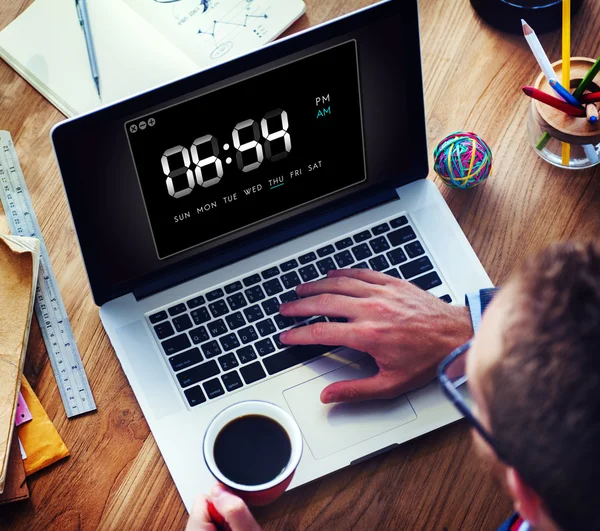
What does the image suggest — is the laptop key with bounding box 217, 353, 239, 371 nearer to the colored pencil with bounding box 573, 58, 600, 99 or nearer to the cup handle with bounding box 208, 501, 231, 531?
the cup handle with bounding box 208, 501, 231, 531

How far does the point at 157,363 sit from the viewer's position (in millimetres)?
1082

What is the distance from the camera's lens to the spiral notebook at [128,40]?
124 centimetres

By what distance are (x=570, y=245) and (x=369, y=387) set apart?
41 cm

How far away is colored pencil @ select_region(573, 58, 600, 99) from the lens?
108 centimetres

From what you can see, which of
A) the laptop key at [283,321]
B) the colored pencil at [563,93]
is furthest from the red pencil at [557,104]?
the laptop key at [283,321]

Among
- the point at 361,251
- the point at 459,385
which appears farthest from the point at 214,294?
the point at 459,385

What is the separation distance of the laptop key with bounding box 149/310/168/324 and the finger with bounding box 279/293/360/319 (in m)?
0.17

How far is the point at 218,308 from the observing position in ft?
3.64

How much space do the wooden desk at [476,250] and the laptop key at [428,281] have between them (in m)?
0.09

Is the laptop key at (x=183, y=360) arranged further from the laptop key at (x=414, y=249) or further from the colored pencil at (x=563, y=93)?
the colored pencil at (x=563, y=93)

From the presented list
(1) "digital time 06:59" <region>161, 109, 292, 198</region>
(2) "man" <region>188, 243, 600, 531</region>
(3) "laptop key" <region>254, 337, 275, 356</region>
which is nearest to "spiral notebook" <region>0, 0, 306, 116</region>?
(1) "digital time 06:59" <region>161, 109, 292, 198</region>

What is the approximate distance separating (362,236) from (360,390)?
0.24 meters

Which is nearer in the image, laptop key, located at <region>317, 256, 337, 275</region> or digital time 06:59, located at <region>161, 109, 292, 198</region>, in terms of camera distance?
digital time 06:59, located at <region>161, 109, 292, 198</region>

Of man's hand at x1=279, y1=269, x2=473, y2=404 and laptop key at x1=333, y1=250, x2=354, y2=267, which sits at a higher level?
laptop key at x1=333, y1=250, x2=354, y2=267
